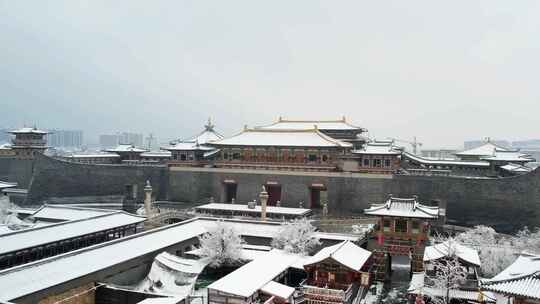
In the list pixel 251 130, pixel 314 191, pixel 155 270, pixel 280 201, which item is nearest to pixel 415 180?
pixel 314 191

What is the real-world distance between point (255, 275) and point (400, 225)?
841 cm

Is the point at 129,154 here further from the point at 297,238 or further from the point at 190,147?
the point at 297,238

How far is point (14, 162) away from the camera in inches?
1809

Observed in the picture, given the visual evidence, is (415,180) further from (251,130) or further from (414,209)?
(251,130)

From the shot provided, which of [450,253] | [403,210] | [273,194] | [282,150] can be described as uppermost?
[282,150]

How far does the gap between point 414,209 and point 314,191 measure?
1449cm

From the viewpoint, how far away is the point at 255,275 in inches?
747

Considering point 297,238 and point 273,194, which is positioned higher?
point 273,194

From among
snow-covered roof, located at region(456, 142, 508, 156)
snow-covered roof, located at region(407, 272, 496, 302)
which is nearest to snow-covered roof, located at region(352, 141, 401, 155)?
snow-covered roof, located at region(456, 142, 508, 156)

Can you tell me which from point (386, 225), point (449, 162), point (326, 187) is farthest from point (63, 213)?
point (449, 162)

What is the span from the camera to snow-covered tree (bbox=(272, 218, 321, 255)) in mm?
24078

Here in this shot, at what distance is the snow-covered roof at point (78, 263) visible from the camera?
1540 centimetres

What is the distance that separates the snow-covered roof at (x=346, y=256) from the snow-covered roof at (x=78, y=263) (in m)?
7.98

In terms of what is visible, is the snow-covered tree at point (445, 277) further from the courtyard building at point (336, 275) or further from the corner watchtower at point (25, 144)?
the corner watchtower at point (25, 144)
